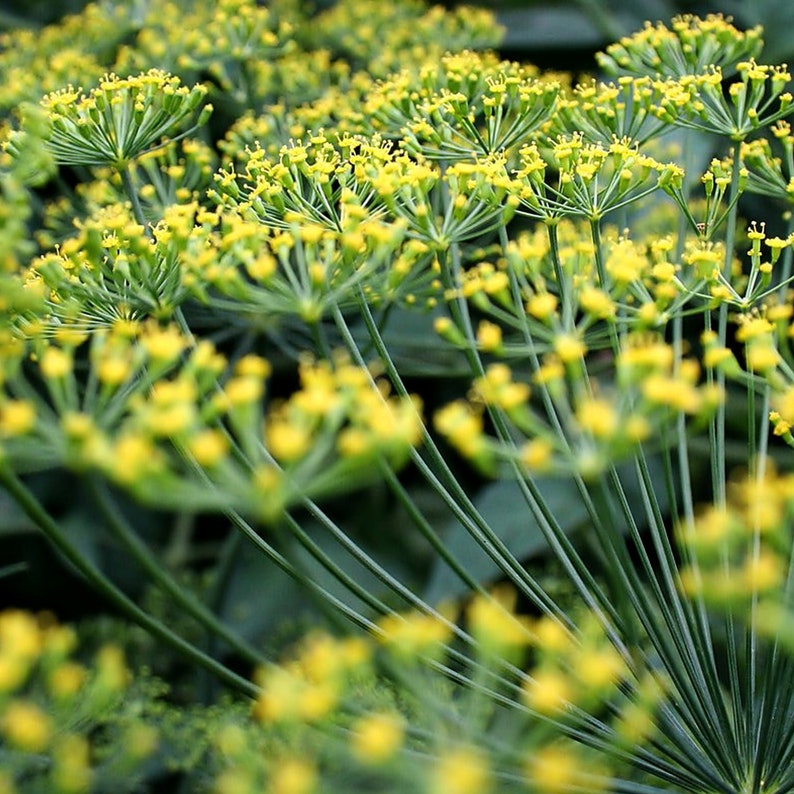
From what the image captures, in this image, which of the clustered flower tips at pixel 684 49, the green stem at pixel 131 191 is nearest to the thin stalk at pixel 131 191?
the green stem at pixel 131 191

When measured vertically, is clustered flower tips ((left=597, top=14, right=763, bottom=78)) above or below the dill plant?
above

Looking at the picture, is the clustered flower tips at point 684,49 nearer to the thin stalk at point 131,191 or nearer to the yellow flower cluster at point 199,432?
the thin stalk at point 131,191

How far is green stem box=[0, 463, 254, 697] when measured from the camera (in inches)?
36.0

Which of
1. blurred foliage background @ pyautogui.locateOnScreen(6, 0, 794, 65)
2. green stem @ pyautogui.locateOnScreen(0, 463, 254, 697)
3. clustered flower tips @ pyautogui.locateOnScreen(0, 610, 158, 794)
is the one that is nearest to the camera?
clustered flower tips @ pyautogui.locateOnScreen(0, 610, 158, 794)

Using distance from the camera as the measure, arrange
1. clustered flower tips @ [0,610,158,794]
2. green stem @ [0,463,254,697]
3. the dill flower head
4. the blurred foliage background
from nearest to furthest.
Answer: clustered flower tips @ [0,610,158,794] → green stem @ [0,463,254,697] → the dill flower head → the blurred foliage background

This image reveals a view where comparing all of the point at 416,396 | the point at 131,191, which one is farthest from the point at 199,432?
the point at 131,191

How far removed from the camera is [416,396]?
1.23 meters

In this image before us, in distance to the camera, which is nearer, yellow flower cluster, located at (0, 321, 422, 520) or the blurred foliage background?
yellow flower cluster, located at (0, 321, 422, 520)

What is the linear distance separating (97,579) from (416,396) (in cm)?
43

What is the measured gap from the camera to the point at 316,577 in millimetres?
1938

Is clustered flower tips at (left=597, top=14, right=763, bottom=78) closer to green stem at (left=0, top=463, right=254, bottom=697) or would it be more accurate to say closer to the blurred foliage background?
the blurred foliage background

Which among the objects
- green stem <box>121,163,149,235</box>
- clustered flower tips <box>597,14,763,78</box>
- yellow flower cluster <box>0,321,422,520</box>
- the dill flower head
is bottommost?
yellow flower cluster <box>0,321,422,520</box>

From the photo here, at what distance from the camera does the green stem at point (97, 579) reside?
914 mm

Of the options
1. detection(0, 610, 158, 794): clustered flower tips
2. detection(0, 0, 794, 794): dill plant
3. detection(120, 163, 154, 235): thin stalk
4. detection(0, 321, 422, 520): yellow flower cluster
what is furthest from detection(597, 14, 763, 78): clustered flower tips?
detection(0, 610, 158, 794): clustered flower tips
